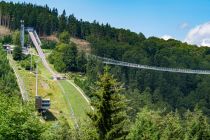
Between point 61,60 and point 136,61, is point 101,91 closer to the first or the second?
point 61,60

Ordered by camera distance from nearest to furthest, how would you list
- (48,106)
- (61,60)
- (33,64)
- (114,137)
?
1. (114,137)
2. (48,106)
3. (33,64)
4. (61,60)

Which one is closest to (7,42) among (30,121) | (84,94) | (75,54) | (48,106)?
(75,54)

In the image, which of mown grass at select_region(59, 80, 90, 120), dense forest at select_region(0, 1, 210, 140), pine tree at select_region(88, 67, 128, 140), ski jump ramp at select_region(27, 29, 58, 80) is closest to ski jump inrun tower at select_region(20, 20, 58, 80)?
ski jump ramp at select_region(27, 29, 58, 80)

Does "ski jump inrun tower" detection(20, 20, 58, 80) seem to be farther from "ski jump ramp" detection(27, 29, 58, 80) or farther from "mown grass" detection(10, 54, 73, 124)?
"mown grass" detection(10, 54, 73, 124)

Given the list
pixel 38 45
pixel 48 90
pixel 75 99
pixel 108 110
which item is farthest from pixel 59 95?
pixel 108 110

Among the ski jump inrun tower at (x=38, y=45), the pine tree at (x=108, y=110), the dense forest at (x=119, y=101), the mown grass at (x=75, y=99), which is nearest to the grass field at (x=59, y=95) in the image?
the mown grass at (x=75, y=99)

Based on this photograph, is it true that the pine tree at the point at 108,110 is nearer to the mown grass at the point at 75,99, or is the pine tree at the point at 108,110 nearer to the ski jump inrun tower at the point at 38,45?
the mown grass at the point at 75,99

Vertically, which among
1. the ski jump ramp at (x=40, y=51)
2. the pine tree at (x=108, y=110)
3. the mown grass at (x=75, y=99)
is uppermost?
the pine tree at (x=108, y=110)

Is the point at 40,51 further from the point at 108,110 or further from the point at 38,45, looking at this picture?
the point at 108,110
